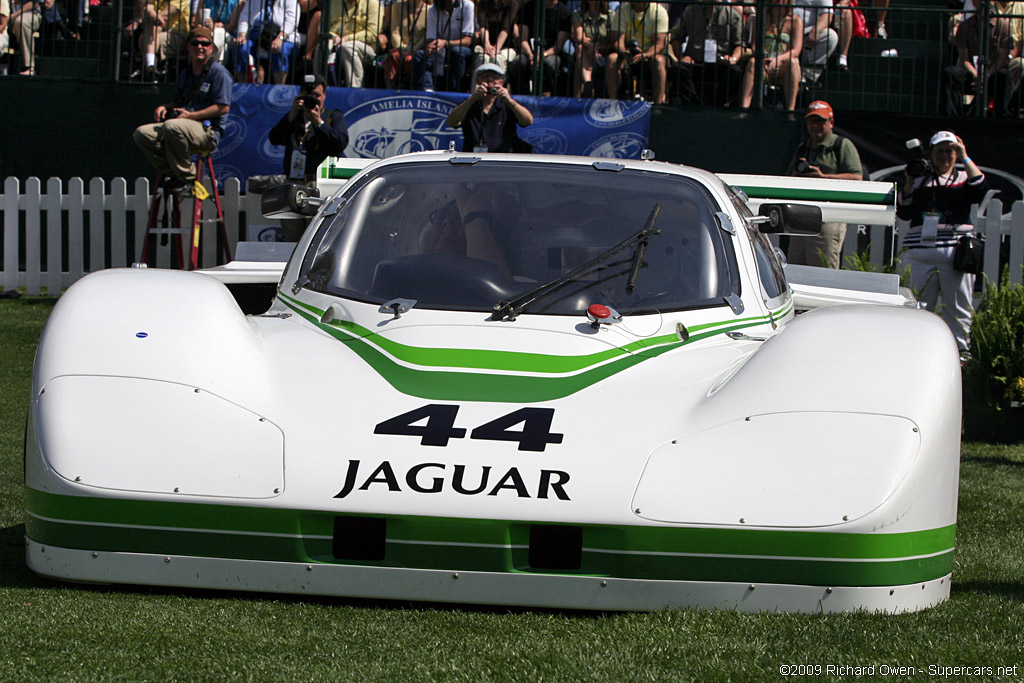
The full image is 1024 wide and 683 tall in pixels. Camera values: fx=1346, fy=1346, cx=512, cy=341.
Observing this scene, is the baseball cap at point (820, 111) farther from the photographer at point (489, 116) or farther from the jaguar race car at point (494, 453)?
the jaguar race car at point (494, 453)

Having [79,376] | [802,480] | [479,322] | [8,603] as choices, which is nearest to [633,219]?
[479,322]

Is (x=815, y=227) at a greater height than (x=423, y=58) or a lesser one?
lesser

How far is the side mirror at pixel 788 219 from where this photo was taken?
588 centimetres

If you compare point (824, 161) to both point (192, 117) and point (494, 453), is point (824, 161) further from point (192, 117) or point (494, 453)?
point (494, 453)

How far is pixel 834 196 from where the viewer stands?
789 cm

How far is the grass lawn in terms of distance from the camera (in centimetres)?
311

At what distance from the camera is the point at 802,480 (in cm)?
362

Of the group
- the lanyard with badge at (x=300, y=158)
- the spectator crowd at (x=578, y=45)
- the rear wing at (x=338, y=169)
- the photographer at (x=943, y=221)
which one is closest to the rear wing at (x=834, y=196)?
the rear wing at (x=338, y=169)

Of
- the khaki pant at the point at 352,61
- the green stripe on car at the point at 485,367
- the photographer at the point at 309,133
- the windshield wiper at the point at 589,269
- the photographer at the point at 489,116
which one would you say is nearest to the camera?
the green stripe on car at the point at 485,367

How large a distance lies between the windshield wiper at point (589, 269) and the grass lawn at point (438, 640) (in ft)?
4.07

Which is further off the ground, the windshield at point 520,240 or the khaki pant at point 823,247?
the windshield at point 520,240

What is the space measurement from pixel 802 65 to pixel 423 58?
3.86m

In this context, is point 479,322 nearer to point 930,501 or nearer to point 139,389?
point 139,389

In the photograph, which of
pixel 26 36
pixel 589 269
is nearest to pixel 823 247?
pixel 589 269
